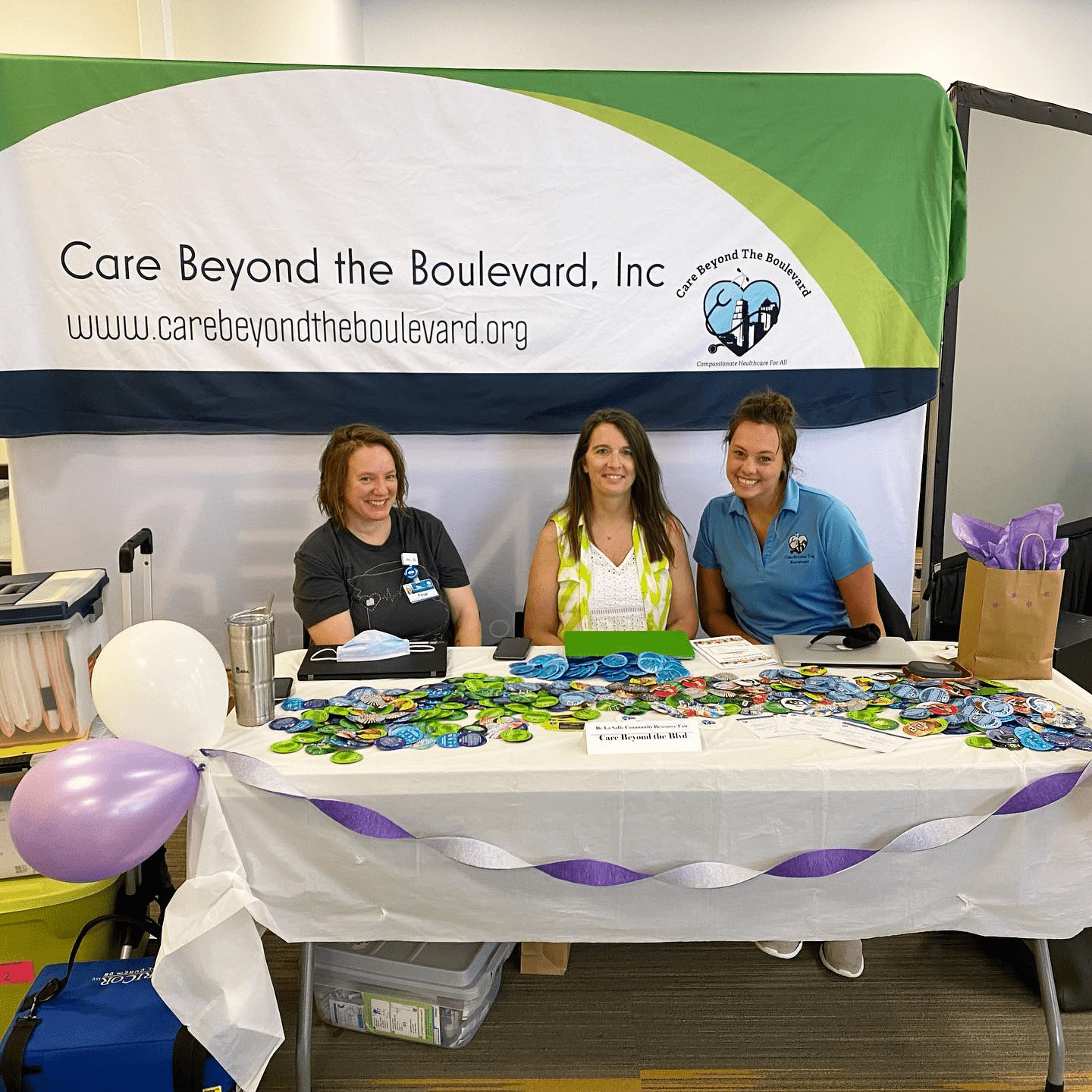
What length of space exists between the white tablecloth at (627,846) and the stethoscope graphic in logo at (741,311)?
180 centimetres

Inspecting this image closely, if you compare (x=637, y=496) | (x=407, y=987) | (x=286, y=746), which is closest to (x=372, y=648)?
(x=286, y=746)

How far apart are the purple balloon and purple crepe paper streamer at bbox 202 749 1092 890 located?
115mm

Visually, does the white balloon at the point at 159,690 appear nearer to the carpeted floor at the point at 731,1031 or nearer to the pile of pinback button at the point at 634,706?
the pile of pinback button at the point at 634,706

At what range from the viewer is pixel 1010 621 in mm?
1682

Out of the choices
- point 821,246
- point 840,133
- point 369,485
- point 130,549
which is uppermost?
point 840,133

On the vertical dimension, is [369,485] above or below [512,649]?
above

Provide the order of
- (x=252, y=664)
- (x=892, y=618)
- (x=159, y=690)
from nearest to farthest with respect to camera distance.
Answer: (x=159, y=690)
(x=252, y=664)
(x=892, y=618)

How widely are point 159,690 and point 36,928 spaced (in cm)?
63

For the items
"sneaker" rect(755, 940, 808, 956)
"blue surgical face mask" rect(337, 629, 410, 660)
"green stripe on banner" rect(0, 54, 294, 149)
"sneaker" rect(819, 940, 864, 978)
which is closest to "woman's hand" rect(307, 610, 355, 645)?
"blue surgical face mask" rect(337, 629, 410, 660)

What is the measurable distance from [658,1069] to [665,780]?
68 centimetres

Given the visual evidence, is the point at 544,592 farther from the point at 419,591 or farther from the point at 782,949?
the point at 782,949

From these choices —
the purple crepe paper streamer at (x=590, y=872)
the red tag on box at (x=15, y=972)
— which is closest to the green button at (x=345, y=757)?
the purple crepe paper streamer at (x=590, y=872)

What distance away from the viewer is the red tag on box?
5.35 ft

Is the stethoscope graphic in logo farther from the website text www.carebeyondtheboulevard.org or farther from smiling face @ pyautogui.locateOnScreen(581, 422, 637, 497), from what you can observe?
smiling face @ pyautogui.locateOnScreen(581, 422, 637, 497)
